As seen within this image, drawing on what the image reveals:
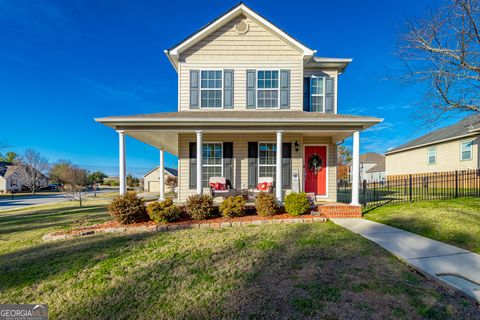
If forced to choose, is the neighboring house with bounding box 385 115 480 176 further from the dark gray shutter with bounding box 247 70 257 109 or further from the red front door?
the dark gray shutter with bounding box 247 70 257 109

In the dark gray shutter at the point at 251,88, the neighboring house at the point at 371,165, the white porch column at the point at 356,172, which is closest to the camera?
the white porch column at the point at 356,172

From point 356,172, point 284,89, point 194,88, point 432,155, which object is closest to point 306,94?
point 284,89

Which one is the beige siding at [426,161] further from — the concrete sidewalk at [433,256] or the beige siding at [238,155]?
the concrete sidewalk at [433,256]

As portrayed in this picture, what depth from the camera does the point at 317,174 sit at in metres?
9.62

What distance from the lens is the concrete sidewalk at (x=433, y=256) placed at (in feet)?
10.2

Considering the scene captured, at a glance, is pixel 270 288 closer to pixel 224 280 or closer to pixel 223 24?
pixel 224 280

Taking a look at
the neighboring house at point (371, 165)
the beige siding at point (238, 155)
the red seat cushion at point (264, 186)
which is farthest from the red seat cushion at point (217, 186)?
the neighboring house at point (371, 165)

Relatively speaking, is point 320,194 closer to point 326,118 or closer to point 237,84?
point 326,118

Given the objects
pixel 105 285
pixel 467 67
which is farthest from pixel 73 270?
pixel 467 67

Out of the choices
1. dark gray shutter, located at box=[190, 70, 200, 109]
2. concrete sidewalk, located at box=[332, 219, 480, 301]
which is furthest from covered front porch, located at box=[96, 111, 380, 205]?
concrete sidewalk, located at box=[332, 219, 480, 301]

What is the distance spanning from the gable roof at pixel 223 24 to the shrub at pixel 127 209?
5.90m

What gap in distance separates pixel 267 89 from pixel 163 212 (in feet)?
20.1

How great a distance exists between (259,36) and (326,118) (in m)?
4.56

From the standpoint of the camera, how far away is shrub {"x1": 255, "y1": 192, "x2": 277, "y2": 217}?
6902mm
